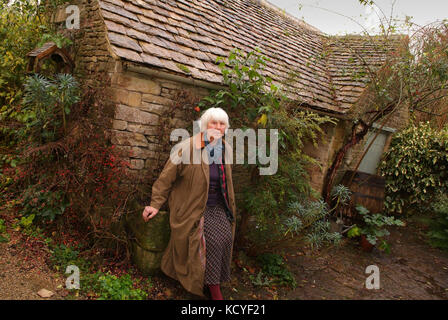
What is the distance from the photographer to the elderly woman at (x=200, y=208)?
3.03 metres

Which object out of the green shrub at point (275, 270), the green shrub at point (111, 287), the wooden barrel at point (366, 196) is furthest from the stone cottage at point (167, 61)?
the green shrub at point (275, 270)

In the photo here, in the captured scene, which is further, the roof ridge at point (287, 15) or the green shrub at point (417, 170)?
the roof ridge at point (287, 15)

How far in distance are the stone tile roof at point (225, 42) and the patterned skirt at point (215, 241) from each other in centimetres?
193

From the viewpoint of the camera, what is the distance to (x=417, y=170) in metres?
7.34

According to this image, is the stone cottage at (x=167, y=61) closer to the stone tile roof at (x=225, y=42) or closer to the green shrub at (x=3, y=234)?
the stone tile roof at (x=225, y=42)

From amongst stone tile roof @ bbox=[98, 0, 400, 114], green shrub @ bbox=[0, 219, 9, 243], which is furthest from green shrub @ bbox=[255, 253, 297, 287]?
green shrub @ bbox=[0, 219, 9, 243]

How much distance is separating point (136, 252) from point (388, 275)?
13.7 ft

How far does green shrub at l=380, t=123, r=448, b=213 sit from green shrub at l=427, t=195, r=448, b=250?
1.36 feet

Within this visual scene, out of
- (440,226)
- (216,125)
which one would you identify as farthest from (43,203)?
(440,226)

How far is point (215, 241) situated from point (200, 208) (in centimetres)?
38

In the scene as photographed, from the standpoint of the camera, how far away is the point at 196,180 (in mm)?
3057

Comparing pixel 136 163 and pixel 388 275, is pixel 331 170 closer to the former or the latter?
pixel 388 275
